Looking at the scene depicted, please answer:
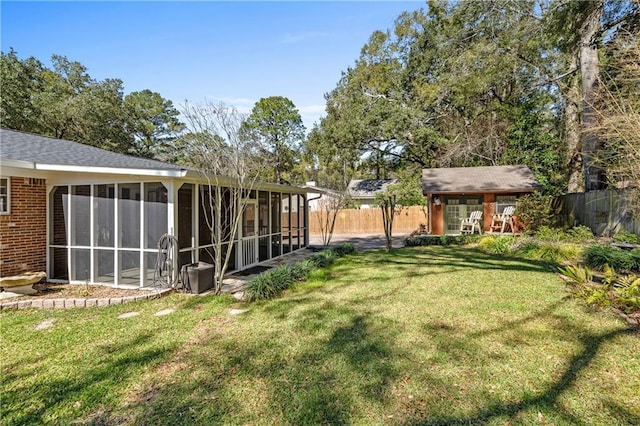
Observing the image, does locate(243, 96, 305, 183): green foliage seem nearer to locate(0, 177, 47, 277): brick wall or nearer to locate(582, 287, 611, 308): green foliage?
locate(0, 177, 47, 277): brick wall

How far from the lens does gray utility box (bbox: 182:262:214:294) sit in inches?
240

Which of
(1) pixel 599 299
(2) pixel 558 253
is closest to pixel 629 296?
(1) pixel 599 299

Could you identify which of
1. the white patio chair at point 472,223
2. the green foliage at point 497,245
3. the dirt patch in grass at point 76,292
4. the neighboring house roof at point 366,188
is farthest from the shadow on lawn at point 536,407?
the neighboring house roof at point 366,188

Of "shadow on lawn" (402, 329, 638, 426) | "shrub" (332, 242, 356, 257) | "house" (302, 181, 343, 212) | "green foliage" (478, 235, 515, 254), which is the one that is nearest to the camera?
"shadow on lawn" (402, 329, 638, 426)

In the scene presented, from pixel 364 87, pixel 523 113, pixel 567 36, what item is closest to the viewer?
pixel 567 36

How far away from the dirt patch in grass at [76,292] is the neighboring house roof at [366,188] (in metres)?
20.6

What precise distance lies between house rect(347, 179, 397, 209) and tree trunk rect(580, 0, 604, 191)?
13.5 m

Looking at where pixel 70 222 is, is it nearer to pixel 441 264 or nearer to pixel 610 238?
pixel 441 264

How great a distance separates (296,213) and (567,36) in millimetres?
10401

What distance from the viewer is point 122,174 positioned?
6.16 m

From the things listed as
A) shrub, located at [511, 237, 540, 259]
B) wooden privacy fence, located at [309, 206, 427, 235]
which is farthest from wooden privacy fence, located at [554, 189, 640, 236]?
wooden privacy fence, located at [309, 206, 427, 235]

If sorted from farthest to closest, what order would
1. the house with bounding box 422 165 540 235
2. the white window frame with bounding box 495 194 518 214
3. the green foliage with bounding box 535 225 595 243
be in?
1. the white window frame with bounding box 495 194 518 214
2. the house with bounding box 422 165 540 235
3. the green foliage with bounding box 535 225 595 243

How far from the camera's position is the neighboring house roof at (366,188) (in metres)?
25.8

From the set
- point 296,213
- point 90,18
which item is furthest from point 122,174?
point 296,213
